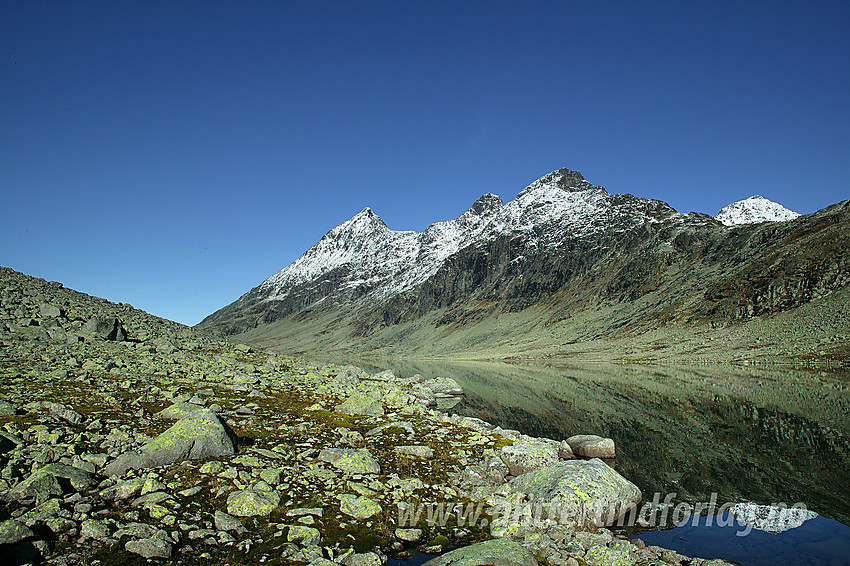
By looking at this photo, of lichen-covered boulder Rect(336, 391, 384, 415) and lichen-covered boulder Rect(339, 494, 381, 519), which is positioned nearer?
lichen-covered boulder Rect(339, 494, 381, 519)

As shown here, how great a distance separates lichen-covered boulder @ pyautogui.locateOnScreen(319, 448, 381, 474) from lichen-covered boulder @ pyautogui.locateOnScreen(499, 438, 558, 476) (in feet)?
20.8

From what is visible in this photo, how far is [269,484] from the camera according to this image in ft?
43.1

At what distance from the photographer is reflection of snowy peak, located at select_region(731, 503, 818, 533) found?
15562 mm

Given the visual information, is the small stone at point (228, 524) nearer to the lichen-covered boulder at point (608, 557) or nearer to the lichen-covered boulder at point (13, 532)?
the lichen-covered boulder at point (13, 532)

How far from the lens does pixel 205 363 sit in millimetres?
35594

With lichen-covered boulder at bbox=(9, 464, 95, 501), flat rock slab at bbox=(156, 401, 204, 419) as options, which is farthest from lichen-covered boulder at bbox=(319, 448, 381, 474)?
lichen-covered boulder at bbox=(9, 464, 95, 501)

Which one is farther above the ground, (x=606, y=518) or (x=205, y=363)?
(x=205, y=363)

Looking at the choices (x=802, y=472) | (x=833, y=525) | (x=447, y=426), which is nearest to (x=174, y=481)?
(x=447, y=426)

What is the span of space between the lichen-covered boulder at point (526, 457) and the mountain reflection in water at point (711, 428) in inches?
162

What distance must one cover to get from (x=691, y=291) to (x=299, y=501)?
180 meters

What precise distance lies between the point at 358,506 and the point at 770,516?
15.8 metres

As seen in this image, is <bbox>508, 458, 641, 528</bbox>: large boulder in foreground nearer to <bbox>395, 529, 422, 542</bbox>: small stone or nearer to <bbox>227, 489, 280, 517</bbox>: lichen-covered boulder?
<bbox>395, 529, 422, 542</bbox>: small stone

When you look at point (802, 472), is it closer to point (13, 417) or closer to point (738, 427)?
point (738, 427)

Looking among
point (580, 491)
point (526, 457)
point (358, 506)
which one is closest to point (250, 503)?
point (358, 506)
